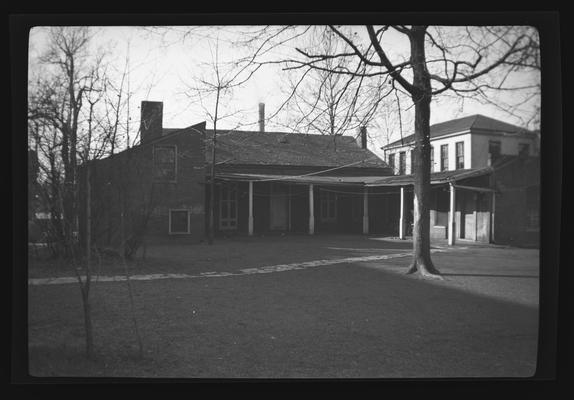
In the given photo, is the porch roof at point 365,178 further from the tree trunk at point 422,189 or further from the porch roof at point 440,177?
the tree trunk at point 422,189

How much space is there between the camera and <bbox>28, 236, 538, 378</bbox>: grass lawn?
4523 mm

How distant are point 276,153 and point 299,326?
11798 mm

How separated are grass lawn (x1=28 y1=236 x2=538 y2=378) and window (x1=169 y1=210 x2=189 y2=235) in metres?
5.65

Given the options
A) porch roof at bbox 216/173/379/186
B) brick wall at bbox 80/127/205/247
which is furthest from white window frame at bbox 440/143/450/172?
brick wall at bbox 80/127/205/247

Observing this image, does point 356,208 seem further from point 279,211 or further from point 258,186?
point 258,186

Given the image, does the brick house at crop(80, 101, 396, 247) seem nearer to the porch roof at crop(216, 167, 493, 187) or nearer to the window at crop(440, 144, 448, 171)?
the porch roof at crop(216, 167, 493, 187)

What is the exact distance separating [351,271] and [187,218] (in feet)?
25.5

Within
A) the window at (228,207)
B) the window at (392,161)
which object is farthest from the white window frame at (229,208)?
the window at (392,161)

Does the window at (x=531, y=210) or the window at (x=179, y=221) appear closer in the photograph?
the window at (x=179, y=221)

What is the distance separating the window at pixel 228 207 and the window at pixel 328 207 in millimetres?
3621

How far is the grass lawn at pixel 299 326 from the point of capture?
14.8 ft

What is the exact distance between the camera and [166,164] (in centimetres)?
1463

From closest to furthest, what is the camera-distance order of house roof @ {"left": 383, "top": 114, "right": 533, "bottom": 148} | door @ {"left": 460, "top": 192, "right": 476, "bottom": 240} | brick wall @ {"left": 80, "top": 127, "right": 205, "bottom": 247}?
1. brick wall @ {"left": 80, "top": 127, "right": 205, "bottom": 247}
2. house roof @ {"left": 383, "top": 114, "right": 533, "bottom": 148}
3. door @ {"left": 460, "top": 192, "right": 476, "bottom": 240}
